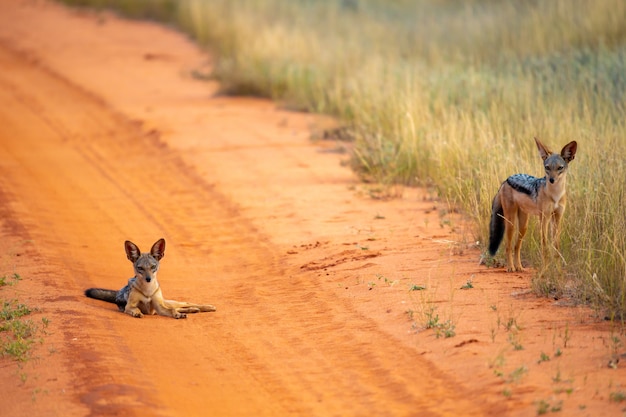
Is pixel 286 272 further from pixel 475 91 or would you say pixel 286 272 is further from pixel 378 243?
pixel 475 91

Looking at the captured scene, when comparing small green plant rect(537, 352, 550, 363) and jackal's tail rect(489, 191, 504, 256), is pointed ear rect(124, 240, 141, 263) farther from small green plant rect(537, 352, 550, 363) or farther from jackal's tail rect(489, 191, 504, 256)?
small green plant rect(537, 352, 550, 363)

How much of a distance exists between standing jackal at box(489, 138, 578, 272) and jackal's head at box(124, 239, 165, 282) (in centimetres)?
305

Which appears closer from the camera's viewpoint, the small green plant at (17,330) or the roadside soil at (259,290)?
the roadside soil at (259,290)

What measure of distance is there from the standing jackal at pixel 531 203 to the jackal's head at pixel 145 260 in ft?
10.00

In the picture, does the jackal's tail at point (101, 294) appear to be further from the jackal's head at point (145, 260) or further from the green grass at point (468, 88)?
the green grass at point (468, 88)

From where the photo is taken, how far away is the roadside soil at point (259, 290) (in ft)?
21.7

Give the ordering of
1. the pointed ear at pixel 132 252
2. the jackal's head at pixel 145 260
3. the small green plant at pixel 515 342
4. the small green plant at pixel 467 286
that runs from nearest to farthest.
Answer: the small green plant at pixel 515 342 < the small green plant at pixel 467 286 < the jackal's head at pixel 145 260 < the pointed ear at pixel 132 252

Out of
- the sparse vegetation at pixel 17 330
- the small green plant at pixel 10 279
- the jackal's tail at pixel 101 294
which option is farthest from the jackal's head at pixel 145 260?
the small green plant at pixel 10 279

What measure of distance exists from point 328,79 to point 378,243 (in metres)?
8.43

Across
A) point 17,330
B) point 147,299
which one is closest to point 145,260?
point 147,299

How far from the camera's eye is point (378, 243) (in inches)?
409

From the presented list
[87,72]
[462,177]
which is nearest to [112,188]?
[462,177]

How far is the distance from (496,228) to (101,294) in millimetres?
3670

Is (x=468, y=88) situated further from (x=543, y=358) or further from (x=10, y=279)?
(x=543, y=358)
